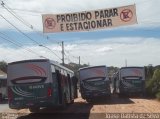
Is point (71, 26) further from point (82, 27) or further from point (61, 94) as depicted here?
point (61, 94)

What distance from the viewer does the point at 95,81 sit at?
36.7 metres

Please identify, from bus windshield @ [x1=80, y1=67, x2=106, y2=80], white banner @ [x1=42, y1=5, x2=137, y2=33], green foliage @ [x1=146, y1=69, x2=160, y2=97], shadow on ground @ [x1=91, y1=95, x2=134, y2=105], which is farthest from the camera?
green foliage @ [x1=146, y1=69, x2=160, y2=97]

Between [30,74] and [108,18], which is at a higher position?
[108,18]

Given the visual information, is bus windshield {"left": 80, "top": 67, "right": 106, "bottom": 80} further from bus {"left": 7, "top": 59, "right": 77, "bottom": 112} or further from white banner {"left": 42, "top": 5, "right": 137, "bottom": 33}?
bus {"left": 7, "top": 59, "right": 77, "bottom": 112}

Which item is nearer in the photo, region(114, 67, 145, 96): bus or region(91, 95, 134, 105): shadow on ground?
region(91, 95, 134, 105): shadow on ground

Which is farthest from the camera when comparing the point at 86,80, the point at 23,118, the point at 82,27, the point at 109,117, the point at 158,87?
the point at 158,87

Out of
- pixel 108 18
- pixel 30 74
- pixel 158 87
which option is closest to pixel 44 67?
pixel 30 74

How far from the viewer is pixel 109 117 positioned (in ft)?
76.0

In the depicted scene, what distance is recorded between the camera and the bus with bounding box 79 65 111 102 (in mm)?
36688

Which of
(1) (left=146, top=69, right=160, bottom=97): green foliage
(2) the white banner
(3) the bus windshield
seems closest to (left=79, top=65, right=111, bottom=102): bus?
(3) the bus windshield

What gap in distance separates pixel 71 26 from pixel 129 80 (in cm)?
1986

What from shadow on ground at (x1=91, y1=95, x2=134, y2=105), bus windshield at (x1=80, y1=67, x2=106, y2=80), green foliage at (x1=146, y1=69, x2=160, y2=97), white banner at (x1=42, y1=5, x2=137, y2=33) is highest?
white banner at (x1=42, y1=5, x2=137, y2=33)

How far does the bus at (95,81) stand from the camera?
36.7 metres

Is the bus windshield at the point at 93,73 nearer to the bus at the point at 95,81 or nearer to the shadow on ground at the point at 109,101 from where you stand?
the bus at the point at 95,81
